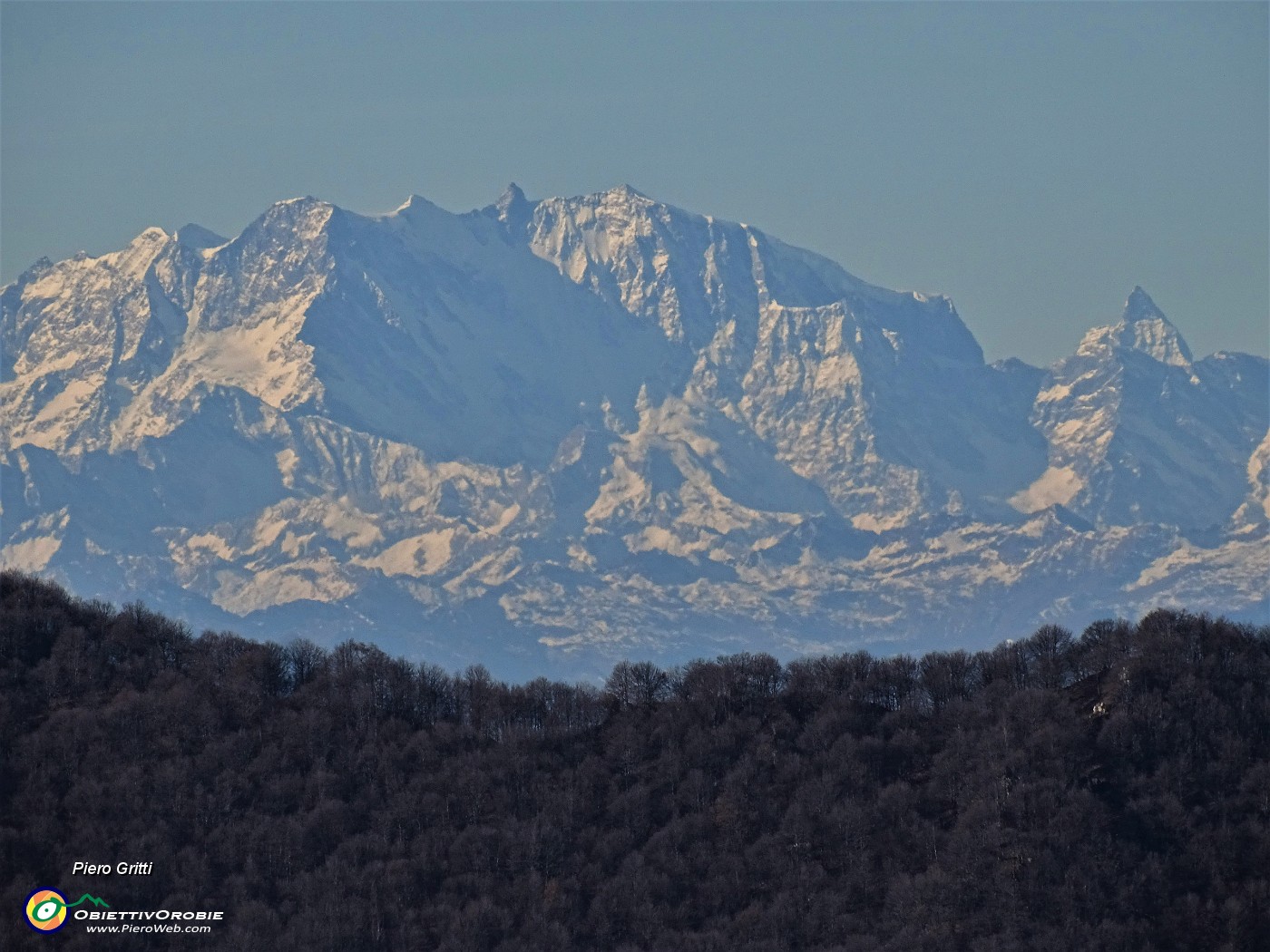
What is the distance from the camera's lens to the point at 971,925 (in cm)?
12631

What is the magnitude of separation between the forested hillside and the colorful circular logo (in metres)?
1.02

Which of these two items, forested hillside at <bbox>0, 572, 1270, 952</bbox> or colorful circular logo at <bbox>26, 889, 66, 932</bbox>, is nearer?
colorful circular logo at <bbox>26, 889, 66, 932</bbox>

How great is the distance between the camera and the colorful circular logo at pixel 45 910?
127 m

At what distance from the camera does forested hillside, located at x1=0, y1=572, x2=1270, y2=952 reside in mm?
129250

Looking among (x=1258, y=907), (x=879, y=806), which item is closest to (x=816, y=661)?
(x=879, y=806)

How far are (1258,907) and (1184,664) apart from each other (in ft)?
81.8

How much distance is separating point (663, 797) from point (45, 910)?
3907 cm

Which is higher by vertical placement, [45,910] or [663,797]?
[663,797]

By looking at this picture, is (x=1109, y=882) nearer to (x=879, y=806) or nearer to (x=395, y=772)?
(x=879, y=806)

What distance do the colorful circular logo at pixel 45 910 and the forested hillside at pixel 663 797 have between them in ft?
3.36

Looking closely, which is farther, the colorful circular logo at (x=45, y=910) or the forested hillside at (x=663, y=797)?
the forested hillside at (x=663, y=797)

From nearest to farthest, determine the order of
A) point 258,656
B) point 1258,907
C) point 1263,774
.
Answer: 1. point 1258,907
2. point 1263,774
3. point 258,656

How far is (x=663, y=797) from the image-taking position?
479 ft

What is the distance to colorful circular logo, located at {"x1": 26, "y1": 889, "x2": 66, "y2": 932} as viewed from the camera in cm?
12662
